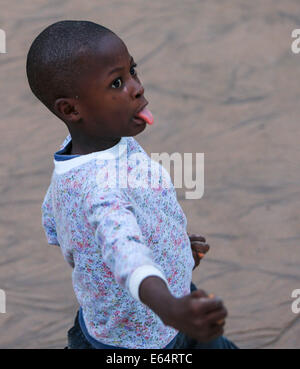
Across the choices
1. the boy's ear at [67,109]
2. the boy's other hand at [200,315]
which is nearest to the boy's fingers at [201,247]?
the boy's ear at [67,109]

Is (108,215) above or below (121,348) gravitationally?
above

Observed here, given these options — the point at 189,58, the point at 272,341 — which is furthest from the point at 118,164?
the point at 189,58

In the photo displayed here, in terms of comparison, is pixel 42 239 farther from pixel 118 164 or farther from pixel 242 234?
pixel 118 164

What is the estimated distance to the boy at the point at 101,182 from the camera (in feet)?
3.82

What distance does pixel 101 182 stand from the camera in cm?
112

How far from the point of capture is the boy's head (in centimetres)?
117

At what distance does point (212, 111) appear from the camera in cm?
345

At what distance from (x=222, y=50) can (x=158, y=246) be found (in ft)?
8.43

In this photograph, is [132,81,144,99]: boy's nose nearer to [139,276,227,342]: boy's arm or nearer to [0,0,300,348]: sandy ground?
[139,276,227,342]: boy's arm

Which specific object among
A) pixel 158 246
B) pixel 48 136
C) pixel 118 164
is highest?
pixel 118 164

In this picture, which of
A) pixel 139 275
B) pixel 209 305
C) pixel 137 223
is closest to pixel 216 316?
pixel 209 305

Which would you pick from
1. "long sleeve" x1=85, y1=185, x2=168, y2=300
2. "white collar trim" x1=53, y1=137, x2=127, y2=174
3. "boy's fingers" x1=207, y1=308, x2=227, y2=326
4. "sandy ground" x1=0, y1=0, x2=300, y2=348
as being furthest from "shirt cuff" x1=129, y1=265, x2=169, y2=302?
"sandy ground" x1=0, y1=0, x2=300, y2=348

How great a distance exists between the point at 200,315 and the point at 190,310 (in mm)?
15

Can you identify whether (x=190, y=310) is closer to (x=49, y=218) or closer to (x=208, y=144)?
(x=49, y=218)
